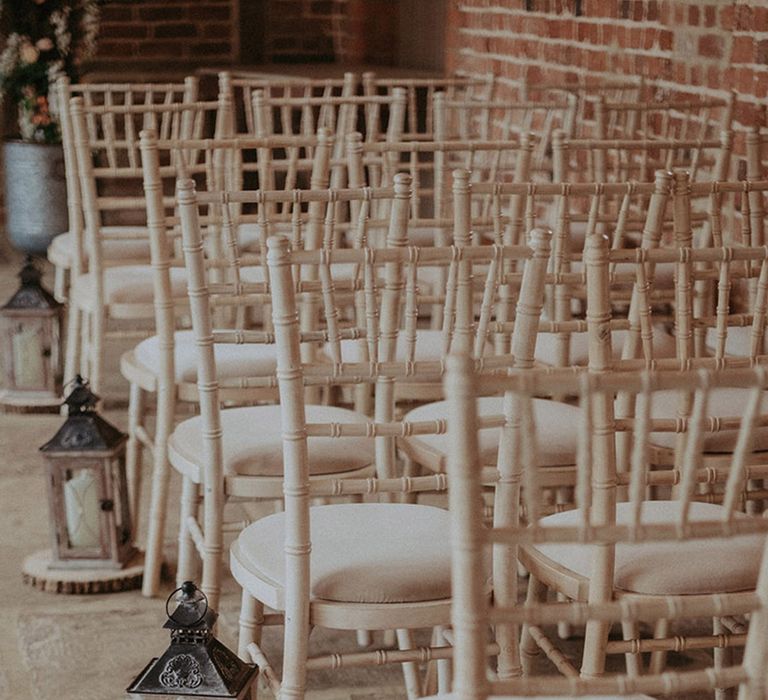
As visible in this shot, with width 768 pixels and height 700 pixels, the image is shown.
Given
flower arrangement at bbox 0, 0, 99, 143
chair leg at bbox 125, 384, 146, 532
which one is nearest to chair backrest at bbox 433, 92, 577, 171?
chair leg at bbox 125, 384, 146, 532

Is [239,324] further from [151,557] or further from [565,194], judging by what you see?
[565,194]

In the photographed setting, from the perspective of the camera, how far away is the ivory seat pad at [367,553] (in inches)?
73.0

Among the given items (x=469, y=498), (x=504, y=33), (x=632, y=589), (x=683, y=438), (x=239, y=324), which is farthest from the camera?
(x=504, y=33)

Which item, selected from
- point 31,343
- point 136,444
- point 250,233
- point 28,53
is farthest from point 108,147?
point 28,53

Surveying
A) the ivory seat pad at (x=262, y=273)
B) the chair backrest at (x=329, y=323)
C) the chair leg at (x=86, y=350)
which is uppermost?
the chair backrest at (x=329, y=323)

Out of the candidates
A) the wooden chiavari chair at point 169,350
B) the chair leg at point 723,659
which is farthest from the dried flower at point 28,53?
the chair leg at point 723,659

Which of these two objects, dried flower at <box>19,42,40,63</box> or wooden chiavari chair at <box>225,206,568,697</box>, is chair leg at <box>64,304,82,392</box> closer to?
wooden chiavari chair at <box>225,206,568,697</box>

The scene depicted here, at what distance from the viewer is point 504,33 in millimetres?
5477

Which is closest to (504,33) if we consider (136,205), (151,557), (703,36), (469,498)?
(703,36)

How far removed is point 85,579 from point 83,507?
0.20m

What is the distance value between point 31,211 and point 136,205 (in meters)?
3.06

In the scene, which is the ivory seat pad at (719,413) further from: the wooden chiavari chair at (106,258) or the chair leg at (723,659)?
the wooden chiavari chair at (106,258)

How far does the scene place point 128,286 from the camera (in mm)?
3781

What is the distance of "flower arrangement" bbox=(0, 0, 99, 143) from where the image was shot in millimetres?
6391
